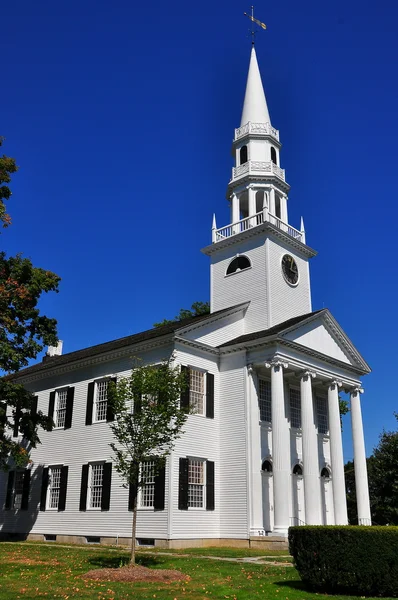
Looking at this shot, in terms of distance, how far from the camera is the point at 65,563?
16.8 metres

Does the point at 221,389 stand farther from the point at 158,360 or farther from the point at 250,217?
the point at 250,217

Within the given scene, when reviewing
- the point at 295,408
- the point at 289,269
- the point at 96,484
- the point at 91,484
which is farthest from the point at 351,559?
the point at 289,269

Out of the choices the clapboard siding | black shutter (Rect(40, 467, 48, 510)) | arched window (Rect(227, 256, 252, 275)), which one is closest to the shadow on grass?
the clapboard siding

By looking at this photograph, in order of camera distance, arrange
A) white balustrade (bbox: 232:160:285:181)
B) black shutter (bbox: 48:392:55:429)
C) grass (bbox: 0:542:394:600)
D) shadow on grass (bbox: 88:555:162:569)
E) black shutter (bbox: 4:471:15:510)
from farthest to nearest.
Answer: white balustrade (bbox: 232:160:285:181), black shutter (bbox: 4:471:15:510), black shutter (bbox: 48:392:55:429), shadow on grass (bbox: 88:555:162:569), grass (bbox: 0:542:394:600)

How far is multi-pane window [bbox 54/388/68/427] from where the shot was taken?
101 ft

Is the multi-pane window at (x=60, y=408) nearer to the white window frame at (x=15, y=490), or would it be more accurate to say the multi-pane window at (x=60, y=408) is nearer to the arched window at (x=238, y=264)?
the white window frame at (x=15, y=490)

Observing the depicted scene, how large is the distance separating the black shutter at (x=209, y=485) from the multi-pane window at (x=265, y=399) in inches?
140

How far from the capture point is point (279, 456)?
81.7ft

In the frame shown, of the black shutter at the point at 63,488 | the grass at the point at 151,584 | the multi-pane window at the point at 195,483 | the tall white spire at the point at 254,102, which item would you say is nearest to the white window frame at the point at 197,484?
the multi-pane window at the point at 195,483

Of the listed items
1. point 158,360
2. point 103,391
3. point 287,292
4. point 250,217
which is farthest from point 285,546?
point 250,217

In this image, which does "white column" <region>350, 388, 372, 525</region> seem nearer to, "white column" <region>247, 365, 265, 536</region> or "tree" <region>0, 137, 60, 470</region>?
"white column" <region>247, 365, 265, 536</region>

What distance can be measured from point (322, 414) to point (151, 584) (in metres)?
20.5

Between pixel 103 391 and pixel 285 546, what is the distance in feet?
36.9

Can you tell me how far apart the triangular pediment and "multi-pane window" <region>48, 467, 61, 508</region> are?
13.6 meters
